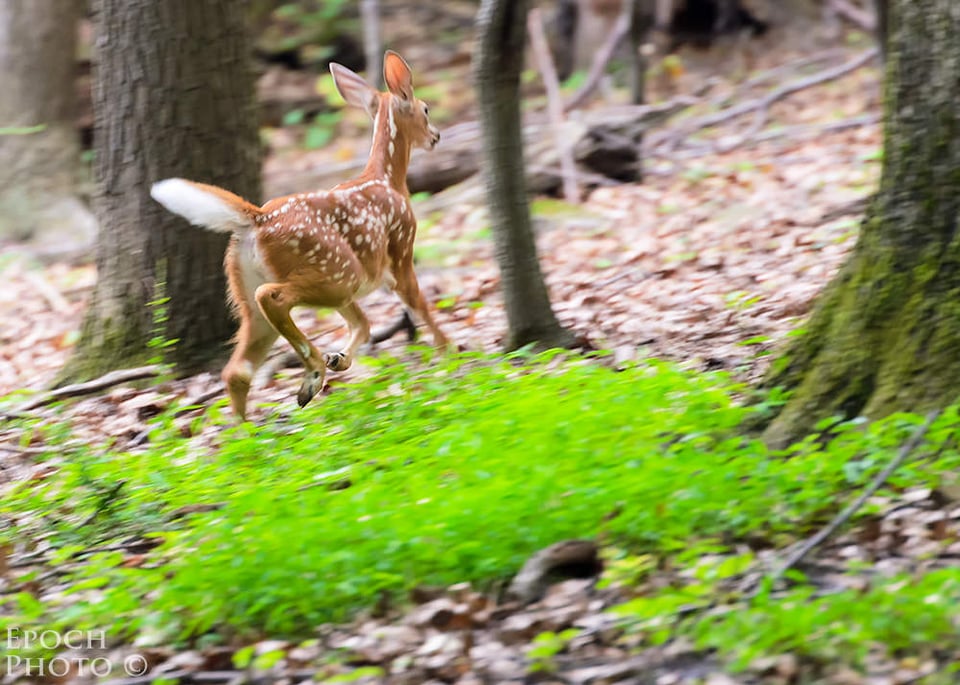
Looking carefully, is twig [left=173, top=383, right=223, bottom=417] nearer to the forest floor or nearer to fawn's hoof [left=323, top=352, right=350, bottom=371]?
the forest floor

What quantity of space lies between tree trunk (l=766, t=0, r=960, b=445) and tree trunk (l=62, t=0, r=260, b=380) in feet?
11.5

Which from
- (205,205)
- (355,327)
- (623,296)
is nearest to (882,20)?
(623,296)

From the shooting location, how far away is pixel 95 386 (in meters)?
6.11

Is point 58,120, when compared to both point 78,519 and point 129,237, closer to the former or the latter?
point 129,237

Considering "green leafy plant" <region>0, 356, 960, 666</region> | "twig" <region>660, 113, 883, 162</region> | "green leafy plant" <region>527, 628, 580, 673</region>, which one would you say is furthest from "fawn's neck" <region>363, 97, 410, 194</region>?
"twig" <region>660, 113, 883, 162</region>

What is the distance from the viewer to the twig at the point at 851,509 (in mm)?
3502

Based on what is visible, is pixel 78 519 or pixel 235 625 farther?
pixel 78 519

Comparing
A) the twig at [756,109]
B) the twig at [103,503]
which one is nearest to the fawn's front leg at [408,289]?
the twig at [103,503]

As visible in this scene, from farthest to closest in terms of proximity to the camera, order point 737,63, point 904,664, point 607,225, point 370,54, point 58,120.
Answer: point 737,63 → point 370,54 → point 58,120 → point 607,225 → point 904,664

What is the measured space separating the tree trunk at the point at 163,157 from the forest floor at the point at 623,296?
0.37 m

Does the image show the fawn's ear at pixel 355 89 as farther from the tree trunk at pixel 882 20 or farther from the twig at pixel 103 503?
the tree trunk at pixel 882 20

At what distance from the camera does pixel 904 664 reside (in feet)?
10.3

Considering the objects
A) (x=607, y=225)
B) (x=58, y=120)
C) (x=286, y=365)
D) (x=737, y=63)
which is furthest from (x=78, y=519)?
(x=737, y=63)

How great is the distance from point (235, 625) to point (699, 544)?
5.02 feet
